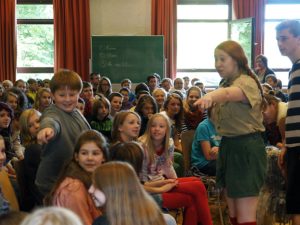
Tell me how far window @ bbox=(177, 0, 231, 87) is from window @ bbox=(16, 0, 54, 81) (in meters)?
2.95

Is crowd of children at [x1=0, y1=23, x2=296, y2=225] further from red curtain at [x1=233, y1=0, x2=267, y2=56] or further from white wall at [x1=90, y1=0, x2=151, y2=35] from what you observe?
red curtain at [x1=233, y1=0, x2=267, y2=56]

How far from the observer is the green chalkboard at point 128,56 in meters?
9.98

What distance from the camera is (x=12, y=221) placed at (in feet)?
5.10

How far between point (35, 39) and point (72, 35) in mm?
945

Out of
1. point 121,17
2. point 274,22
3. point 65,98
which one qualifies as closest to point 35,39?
point 121,17

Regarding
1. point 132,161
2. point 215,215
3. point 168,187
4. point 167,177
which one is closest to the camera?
point 132,161

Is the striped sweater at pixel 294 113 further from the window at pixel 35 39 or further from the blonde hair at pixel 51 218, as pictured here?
the window at pixel 35 39

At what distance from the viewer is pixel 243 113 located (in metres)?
2.54

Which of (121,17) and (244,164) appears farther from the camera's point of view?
(121,17)

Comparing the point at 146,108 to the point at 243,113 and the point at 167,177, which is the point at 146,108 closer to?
the point at 167,177

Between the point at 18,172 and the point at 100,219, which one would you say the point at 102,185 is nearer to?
the point at 100,219

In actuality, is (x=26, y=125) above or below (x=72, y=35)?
below

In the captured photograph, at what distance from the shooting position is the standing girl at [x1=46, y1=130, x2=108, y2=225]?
2.29 meters

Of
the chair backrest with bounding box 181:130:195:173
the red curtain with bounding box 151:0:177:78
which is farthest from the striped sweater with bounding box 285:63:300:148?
the red curtain with bounding box 151:0:177:78
